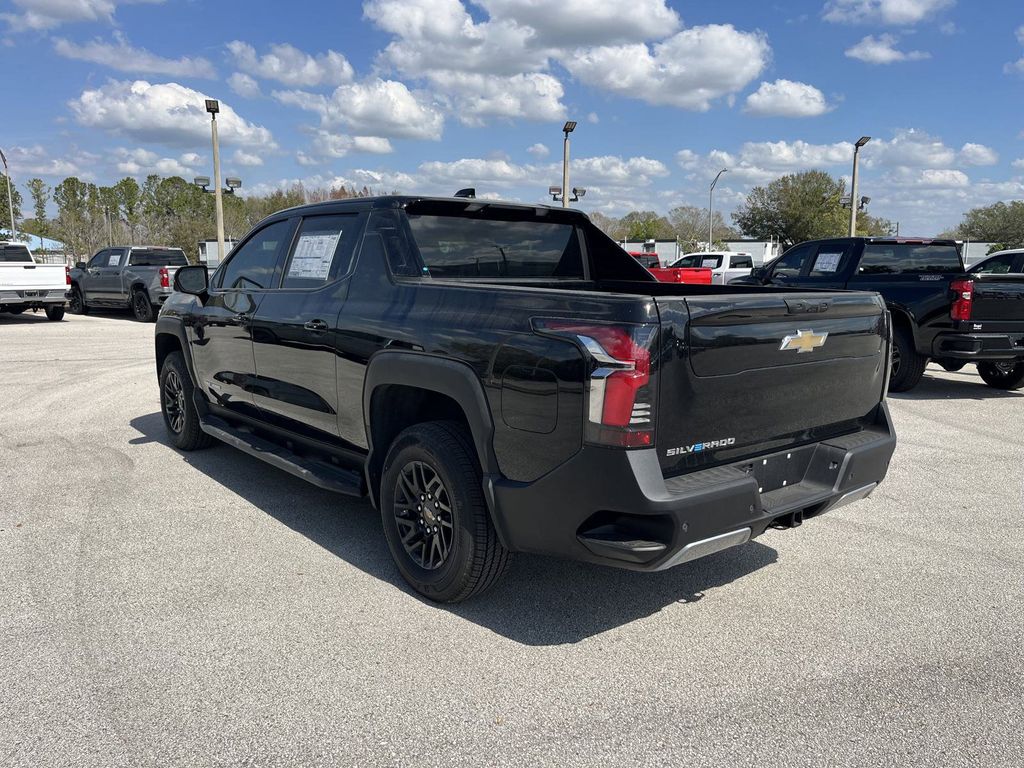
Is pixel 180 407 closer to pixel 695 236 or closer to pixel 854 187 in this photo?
pixel 854 187

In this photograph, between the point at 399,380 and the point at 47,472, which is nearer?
the point at 399,380

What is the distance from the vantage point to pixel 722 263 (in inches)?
1080

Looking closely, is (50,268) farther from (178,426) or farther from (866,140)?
(866,140)

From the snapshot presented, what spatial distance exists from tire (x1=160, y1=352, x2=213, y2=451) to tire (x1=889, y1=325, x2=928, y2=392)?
24.2 ft

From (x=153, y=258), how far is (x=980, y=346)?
57.4 feet

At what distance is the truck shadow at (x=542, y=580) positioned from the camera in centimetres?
359

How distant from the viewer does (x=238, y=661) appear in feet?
10.5

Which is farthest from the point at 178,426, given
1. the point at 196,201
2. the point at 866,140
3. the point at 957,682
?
the point at 196,201

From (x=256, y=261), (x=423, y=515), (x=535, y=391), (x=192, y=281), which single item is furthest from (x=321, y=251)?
(x=535, y=391)

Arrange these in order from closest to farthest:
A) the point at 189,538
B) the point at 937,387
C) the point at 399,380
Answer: the point at 399,380 < the point at 189,538 < the point at 937,387

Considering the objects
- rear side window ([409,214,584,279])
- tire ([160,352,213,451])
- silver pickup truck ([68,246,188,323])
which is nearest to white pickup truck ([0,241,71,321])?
silver pickup truck ([68,246,188,323])

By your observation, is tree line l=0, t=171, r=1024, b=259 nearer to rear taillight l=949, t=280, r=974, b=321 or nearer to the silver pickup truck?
the silver pickup truck

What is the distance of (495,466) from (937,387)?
863 cm

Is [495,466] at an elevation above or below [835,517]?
above
